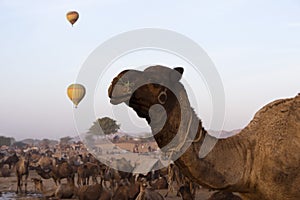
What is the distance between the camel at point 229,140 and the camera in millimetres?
4281

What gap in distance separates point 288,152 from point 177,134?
133cm

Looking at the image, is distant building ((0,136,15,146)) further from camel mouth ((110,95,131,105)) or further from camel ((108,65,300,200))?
camel mouth ((110,95,131,105))

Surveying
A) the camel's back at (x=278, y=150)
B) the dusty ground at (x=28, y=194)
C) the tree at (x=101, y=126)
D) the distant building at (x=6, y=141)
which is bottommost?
the dusty ground at (x=28, y=194)

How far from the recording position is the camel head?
4.12 m

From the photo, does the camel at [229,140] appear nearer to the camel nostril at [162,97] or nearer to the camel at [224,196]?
the camel nostril at [162,97]

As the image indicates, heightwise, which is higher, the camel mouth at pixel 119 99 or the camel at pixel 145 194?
the camel mouth at pixel 119 99

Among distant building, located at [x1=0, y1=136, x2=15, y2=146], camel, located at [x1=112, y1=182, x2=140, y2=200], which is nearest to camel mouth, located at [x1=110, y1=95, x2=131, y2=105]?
camel, located at [x1=112, y1=182, x2=140, y2=200]

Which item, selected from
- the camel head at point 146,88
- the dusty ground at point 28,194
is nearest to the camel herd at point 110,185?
the dusty ground at point 28,194

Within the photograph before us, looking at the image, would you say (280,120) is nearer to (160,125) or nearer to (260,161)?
(260,161)

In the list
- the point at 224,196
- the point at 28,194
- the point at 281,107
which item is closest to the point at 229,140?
the point at 281,107

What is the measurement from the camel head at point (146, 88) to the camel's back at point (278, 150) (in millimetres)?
1282

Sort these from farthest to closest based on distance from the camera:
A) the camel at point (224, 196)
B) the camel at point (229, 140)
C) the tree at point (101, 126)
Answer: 1. the camel at point (224, 196)
2. the tree at point (101, 126)
3. the camel at point (229, 140)

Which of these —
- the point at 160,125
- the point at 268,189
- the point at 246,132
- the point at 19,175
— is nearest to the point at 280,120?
the point at 246,132

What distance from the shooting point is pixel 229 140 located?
5125 millimetres
